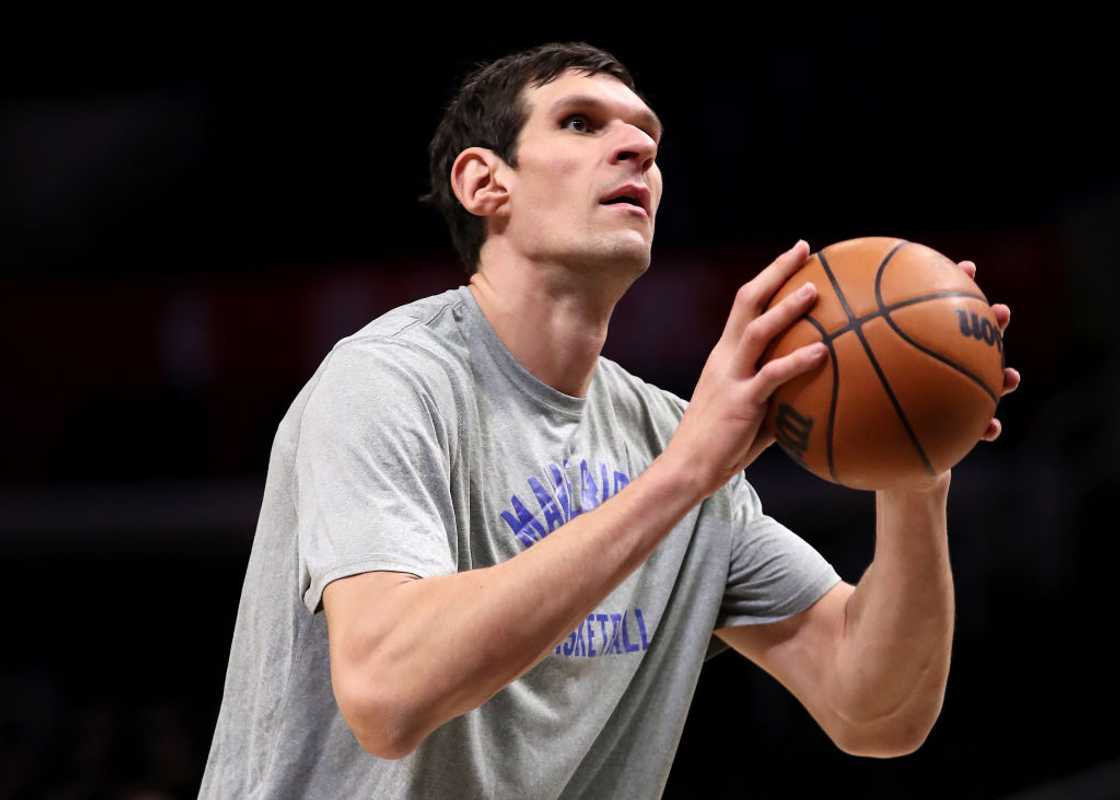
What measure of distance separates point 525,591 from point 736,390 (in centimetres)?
46

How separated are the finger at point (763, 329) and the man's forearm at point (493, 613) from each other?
217 millimetres

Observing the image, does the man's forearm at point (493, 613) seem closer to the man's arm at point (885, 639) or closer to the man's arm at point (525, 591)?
the man's arm at point (525, 591)

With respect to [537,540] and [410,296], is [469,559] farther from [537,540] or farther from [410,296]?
[410,296]

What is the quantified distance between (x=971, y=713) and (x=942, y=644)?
3.93m

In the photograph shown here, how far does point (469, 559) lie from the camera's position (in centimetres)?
250

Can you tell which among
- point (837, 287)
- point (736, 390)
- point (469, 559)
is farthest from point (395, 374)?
point (837, 287)

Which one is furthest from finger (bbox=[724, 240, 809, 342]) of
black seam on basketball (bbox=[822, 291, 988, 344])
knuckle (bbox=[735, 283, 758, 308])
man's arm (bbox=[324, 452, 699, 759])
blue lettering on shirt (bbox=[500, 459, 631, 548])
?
blue lettering on shirt (bbox=[500, 459, 631, 548])

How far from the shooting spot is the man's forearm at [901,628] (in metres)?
2.62

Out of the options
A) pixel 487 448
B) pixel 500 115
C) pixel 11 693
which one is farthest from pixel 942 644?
pixel 11 693

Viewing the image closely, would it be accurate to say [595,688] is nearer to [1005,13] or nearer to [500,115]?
[500,115]

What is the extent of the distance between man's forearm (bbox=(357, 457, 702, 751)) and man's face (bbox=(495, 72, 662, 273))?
2.52 ft

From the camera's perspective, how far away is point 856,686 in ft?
9.16

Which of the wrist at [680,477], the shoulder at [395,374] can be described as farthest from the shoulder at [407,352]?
the wrist at [680,477]

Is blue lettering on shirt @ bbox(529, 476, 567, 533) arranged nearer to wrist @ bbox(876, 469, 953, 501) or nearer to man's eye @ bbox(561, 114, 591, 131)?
wrist @ bbox(876, 469, 953, 501)
